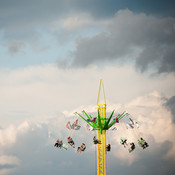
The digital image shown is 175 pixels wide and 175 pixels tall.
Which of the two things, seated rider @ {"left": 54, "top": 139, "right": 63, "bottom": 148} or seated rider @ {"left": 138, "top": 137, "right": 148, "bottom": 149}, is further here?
seated rider @ {"left": 54, "top": 139, "right": 63, "bottom": 148}

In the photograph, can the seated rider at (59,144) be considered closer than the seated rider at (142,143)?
No

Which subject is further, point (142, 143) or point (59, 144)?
point (59, 144)

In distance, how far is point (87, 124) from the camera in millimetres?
77438

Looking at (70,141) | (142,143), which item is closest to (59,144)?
(70,141)

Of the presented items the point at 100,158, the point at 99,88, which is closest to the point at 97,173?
the point at 100,158

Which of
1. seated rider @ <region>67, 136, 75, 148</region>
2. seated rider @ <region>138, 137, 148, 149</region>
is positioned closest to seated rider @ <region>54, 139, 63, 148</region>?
seated rider @ <region>67, 136, 75, 148</region>

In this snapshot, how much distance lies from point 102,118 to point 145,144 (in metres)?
10.4

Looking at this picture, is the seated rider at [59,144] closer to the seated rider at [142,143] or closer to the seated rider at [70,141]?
the seated rider at [70,141]

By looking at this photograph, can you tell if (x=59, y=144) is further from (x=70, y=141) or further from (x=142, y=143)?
(x=142, y=143)

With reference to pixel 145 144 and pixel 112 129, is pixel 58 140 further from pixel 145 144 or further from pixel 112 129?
pixel 145 144

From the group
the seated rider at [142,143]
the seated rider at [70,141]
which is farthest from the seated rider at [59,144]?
the seated rider at [142,143]

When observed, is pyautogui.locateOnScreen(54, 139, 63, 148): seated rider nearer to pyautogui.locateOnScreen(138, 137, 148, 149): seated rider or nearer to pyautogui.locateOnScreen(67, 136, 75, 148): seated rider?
pyautogui.locateOnScreen(67, 136, 75, 148): seated rider

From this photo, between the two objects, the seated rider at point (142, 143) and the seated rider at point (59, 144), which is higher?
the seated rider at point (59, 144)

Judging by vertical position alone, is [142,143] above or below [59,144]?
below
